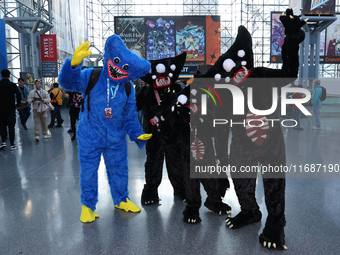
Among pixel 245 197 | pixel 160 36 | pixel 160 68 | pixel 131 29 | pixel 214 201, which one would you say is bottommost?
pixel 214 201

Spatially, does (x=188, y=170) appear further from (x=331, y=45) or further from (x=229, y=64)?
(x=331, y=45)

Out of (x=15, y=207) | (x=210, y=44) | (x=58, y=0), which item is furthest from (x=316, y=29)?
(x=15, y=207)

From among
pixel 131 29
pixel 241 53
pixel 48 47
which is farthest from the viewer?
pixel 131 29

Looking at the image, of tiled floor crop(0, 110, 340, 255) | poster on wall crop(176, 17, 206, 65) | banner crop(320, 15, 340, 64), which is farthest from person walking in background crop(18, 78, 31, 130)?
banner crop(320, 15, 340, 64)

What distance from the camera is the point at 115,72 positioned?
268cm

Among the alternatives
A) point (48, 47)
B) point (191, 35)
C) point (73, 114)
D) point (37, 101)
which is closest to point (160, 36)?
point (191, 35)

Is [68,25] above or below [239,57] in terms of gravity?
above

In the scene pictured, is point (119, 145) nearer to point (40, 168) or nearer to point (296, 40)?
point (296, 40)

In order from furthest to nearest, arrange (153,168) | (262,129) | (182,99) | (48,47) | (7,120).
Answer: (48,47) → (7,120) → (153,168) → (182,99) → (262,129)

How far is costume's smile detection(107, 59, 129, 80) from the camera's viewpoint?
2.68 meters

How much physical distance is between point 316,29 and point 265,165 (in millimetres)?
13671

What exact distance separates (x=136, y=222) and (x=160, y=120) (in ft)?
3.24

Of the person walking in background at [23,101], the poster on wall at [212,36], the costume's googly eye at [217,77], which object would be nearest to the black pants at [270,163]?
the costume's googly eye at [217,77]

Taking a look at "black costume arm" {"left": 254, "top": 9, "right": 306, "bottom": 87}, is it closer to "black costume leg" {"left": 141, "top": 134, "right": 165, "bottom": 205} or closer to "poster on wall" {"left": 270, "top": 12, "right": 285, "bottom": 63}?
"black costume leg" {"left": 141, "top": 134, "right": 165, "bottom": 205}
